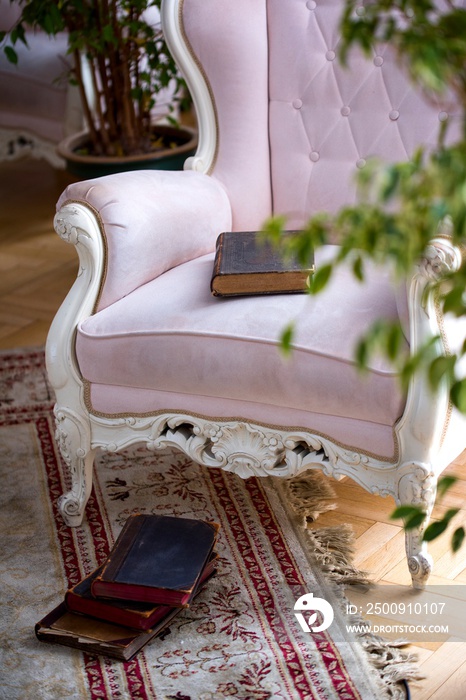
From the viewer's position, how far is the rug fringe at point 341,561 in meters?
1.45

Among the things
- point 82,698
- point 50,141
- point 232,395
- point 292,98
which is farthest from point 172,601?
point 50,141

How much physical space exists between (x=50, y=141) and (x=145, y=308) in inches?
101

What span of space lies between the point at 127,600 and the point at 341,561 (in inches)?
16.8

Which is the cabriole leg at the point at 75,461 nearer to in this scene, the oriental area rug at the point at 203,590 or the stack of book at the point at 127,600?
the oriental area rug at the point at 203,590

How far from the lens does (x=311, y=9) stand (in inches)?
80.6

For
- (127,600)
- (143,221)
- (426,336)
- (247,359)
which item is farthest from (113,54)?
(127,600)

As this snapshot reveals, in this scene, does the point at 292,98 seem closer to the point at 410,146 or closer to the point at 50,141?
the point at 410,146

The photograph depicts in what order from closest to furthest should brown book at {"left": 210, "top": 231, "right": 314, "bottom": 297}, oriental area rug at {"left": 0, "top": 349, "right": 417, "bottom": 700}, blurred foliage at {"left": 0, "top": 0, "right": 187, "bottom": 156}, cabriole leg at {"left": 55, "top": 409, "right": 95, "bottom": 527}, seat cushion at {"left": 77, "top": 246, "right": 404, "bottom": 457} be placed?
oriental area rug at {"left": 0, "top": 349, "right": 417, "bottom": 700} → seat cushion at {"left": 77, "top": 246, "right": 404, "bottom": 457} → brown book at {"left": 210, "top": 231, "right": 314, "bottom": 297} → cabriole leg at {"left": 55, "top": 409, "right": 95, "bottom": 527} → blurred foliage at {"left": 0, "top": 0, "right": 187, "bottom": 156}

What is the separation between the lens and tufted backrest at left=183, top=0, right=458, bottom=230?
1.99 metres

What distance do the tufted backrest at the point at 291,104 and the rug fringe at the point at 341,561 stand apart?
60 centimetres

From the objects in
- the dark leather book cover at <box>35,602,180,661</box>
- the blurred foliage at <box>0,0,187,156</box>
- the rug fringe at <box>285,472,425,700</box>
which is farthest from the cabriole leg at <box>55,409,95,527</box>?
the blurred foliage at <box>0,0,187,156</box>

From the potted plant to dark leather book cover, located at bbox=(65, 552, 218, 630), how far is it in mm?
1973

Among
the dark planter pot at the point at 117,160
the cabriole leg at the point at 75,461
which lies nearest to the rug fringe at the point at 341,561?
the cabriole leg at the point at 75,461

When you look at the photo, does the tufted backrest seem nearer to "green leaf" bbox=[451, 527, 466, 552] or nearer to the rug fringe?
the rug fringe
